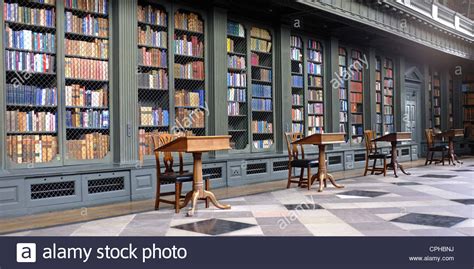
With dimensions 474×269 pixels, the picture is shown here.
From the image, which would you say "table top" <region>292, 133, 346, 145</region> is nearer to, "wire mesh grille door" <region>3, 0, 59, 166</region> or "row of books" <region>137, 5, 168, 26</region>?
"row of books" <region>137, 5, 168, 26</region>

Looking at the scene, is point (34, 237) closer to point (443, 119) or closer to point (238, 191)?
point (238, 191)

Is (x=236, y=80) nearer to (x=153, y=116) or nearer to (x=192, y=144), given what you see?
(x=153, y=116)

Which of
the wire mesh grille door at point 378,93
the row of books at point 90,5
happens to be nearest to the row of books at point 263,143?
the row of books at point 90,5

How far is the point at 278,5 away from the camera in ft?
24.8

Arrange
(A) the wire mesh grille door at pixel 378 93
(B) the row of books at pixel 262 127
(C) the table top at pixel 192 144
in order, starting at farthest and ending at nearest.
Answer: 1. (A) the wire mesh grille door at pixel 378 93
2. (B) the row of books at pixel 262 127
3. (C) the table top at pixel 192 144

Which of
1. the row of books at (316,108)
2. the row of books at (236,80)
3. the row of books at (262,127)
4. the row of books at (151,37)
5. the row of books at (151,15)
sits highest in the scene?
the row of books at (151,15)

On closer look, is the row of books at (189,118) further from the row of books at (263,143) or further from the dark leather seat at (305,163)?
the dark leather seat at (305,163)

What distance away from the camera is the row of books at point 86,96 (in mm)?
5375

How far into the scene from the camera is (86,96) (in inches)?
217

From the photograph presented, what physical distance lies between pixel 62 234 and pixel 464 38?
12.2 m

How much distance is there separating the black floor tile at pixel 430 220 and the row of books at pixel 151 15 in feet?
13.5

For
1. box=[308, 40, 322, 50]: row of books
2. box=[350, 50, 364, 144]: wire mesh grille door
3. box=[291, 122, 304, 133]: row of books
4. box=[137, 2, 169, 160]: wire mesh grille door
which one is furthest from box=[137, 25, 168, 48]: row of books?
box=[350, 50, 364, 144]: wire mesh grille door

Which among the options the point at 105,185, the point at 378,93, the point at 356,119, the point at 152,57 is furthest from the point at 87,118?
the point at 378,93

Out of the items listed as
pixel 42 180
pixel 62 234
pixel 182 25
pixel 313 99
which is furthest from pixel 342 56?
pixel 62 234
